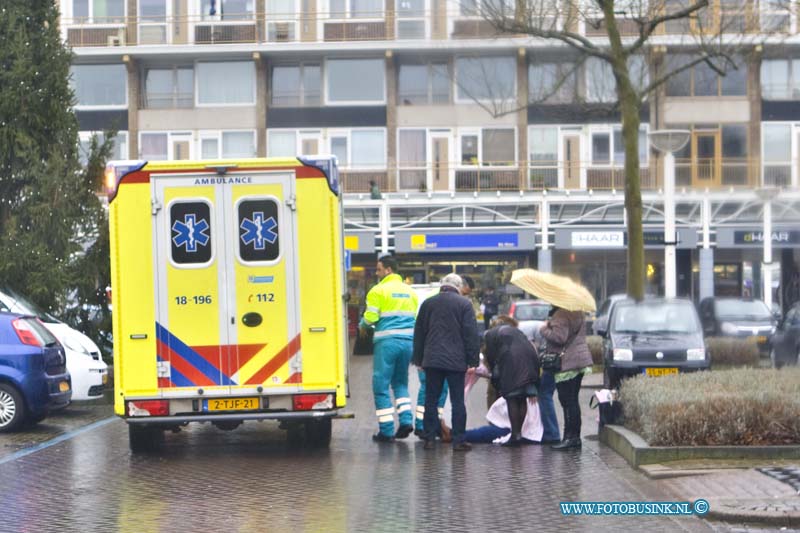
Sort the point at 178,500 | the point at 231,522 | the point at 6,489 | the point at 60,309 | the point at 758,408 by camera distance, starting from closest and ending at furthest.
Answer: the point at 231,522
the point at 178,500
the point at 6,489
the point at 758,408
the point at 60,309

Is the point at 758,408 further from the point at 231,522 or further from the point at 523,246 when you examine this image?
the point at 523,246

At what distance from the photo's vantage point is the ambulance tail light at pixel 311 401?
1177 centimetres

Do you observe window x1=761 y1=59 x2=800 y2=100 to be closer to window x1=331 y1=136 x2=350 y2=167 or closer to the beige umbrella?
window x1=331 y1=136 x2=350 y2=167

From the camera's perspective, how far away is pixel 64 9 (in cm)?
4234

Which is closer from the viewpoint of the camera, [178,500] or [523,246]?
[178,500]

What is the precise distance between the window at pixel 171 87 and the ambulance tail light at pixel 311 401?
32.0m

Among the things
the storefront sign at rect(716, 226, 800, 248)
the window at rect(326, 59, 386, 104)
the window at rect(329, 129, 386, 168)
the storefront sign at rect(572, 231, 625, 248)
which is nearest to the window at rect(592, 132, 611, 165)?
the storefront sign at rect(572, 231, 625, 248)

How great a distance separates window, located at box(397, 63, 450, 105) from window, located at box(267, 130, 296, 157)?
3.98 m

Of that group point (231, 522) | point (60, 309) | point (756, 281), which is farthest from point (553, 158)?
point (231, 522)

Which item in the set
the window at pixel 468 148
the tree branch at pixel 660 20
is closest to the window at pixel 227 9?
the window at pixel 468 148

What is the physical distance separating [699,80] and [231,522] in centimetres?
3501

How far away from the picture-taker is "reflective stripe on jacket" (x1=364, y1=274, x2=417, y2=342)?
13.0 m

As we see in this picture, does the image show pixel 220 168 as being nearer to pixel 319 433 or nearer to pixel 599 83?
pixel 319 433

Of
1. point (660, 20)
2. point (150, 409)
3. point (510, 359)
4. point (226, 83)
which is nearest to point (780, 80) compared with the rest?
point (226, 83)
